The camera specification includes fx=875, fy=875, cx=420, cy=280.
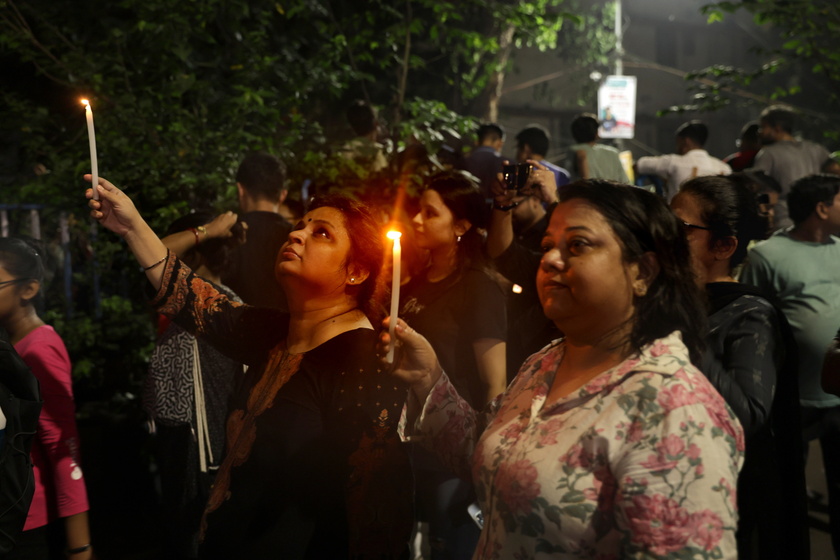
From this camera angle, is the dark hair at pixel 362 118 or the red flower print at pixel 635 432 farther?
the dark hair at pixel 362 118

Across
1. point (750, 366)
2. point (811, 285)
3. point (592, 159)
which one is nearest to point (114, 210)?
point (750, 366)

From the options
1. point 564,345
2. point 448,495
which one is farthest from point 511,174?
point 564,345

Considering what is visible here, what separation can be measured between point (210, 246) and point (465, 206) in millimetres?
1406

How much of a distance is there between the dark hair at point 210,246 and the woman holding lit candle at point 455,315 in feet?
3.47

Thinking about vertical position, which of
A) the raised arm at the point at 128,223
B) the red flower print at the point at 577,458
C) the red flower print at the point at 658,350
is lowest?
the red flower print at the point at 577,458

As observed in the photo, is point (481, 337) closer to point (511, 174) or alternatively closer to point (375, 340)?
point (511, 174)

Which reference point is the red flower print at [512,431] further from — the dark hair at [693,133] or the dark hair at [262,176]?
the dark hair at [693,133]

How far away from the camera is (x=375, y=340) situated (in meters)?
2.95

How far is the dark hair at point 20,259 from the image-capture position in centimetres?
373

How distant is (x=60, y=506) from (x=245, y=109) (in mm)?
3740

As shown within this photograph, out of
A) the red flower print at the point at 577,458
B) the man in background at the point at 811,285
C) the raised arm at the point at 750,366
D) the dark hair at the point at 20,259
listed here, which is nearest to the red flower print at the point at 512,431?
the red flower print at the point at 577,458

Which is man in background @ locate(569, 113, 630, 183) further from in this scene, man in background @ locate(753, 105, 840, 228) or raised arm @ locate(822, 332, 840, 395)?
raised arm @ locate(822, 332, 840, 395)

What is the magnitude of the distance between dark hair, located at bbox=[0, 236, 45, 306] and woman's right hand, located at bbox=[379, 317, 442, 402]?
6.69 feet

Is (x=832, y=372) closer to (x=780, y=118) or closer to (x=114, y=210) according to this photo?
(x=114, y=210)
